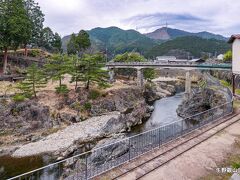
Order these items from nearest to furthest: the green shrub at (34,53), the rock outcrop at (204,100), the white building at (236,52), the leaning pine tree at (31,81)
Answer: the white building at (236,52) < the rock outcrop at (204,100) < the leaning pine tree at (31,81) < the green shrub at (34,53)

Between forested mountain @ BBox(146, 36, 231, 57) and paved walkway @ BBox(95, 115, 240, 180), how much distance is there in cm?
16265

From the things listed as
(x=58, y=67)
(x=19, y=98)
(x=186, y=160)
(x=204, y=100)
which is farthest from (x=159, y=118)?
(x=186, y=160)

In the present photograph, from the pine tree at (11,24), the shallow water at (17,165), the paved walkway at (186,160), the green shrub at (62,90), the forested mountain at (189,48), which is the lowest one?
the shallow water at (17,165)

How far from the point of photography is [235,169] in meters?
9.20

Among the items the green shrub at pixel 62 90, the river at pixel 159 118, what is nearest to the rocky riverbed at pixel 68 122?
the river at pixel 159 118

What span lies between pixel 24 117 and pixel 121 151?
16.8 m

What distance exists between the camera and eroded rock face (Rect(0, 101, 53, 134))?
26580mm

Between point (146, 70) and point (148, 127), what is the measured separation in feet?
97.6

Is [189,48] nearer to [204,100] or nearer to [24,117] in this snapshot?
[204,100]

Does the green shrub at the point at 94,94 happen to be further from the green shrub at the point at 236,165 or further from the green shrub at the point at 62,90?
the green shrub at the point at 236,165

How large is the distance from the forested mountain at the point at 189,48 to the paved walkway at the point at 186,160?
16265 centimetres

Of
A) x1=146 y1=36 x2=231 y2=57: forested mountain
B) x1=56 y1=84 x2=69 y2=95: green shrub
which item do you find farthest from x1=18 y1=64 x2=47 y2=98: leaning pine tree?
x1=146 y1=36 x2=231 y2=57: forested mountain

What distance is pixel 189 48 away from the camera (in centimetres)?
17662

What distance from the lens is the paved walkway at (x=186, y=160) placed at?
8.98m
